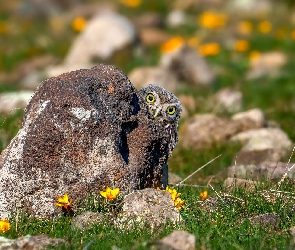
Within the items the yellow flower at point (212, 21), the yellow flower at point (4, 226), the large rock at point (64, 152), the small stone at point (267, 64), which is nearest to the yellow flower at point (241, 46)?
the small stone at point (267, 64)

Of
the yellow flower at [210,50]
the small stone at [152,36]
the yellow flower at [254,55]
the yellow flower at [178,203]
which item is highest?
the small stone at [152,36]

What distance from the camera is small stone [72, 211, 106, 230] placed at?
6.02 meters

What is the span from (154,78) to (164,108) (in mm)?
8896

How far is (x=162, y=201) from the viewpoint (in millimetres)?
6223

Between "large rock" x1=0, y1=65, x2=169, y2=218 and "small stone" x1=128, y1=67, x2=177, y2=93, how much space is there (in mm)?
9220

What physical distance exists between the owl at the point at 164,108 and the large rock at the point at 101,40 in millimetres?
12748

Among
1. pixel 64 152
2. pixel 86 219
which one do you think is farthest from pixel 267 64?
pixel 86 219

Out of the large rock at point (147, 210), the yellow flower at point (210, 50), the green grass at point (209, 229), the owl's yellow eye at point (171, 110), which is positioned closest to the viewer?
the green grass at point (209, 229)

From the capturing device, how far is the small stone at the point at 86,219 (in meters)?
6.02

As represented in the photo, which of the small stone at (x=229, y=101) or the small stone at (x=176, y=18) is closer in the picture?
the small stone at (x=229, y=101)

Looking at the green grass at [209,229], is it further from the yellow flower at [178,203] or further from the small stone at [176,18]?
the small stone at [176,18]

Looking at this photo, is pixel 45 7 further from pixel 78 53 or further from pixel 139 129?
pixel 139 129

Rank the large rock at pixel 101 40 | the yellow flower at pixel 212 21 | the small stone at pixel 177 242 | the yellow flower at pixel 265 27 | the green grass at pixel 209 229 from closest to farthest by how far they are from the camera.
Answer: the small stone at pixel 177 242, the green grass at pixel 209 229, the large rock at pixel 101 40, the yellow flower at pixel 265 27, the yellow flower at pixel 212 21

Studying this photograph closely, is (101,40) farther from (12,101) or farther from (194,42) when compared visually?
(12,101)
